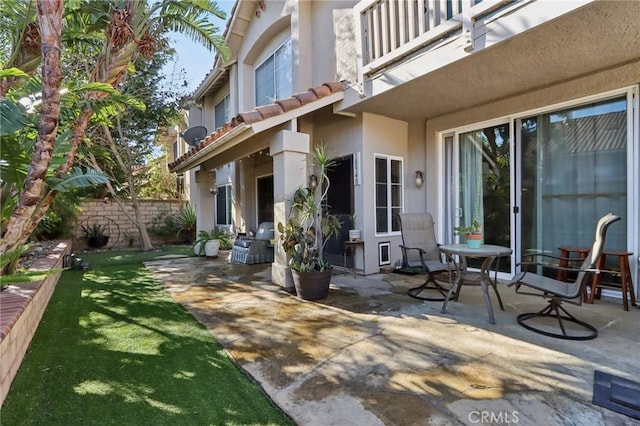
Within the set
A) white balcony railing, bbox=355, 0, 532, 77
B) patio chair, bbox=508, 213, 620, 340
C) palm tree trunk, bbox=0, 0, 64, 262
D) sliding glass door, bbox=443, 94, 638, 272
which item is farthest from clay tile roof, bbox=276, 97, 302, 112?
patio chair, bbox=508, 213, 620, 340

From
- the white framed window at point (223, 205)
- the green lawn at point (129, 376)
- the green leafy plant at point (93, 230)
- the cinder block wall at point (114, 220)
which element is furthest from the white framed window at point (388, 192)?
the green leafy plant at point (93, 230)

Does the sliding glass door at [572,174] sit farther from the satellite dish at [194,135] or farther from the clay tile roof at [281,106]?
the satellite dish at [194,135]

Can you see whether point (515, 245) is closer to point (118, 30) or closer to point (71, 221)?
point (118, 30)

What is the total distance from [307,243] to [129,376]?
318cm

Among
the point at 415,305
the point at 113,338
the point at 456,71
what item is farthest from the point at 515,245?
the point at 113,338

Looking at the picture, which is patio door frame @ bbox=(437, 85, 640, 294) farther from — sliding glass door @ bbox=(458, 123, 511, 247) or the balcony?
the balcony

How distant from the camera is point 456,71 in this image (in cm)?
522

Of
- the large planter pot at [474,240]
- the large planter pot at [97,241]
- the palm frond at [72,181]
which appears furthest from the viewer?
the large planter pot at [97,241]

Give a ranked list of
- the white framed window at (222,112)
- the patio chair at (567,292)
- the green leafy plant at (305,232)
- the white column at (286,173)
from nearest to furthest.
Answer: the patio chair at (567,292), the green leafy plant at (305,232), the white column at (286,173), the white framed window at (222,112)

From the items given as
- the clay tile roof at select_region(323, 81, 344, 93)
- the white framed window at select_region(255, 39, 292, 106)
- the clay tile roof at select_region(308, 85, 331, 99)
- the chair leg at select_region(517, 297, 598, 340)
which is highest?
the white framed window at select_region(255, 39, 292, 106)

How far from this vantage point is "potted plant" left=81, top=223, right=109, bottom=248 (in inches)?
488

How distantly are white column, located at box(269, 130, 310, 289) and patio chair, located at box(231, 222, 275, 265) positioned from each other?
288cm

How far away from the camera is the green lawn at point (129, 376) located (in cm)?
247

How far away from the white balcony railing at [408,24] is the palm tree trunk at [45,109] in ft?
15.1
